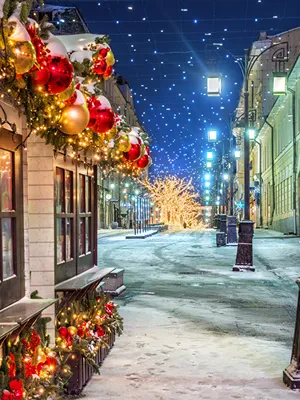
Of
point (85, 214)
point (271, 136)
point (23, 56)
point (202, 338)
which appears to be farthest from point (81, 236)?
point (271, 136)

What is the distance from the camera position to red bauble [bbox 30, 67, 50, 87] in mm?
4136

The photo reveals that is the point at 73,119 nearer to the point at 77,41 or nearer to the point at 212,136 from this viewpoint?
the point at 77,41

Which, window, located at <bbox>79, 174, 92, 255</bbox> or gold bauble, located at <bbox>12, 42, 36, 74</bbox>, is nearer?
gold bauble, located at <bbox>12, 42, 36, 74</bbox>

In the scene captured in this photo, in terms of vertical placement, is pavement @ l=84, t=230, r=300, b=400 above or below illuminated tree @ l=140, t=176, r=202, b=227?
below

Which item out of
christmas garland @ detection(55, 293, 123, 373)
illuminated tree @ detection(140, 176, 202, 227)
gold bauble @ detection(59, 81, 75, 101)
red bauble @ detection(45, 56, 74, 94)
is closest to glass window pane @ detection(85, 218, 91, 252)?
christmas garland @ detection(55, 293, 123, 373)

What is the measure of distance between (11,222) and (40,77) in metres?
1.31

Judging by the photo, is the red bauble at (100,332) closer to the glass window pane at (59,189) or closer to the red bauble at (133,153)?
the glass window pane at (59,189)

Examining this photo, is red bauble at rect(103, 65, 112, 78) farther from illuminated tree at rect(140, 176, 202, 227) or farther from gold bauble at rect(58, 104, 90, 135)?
illuminated tree at rect(140, 176, 202, 227)

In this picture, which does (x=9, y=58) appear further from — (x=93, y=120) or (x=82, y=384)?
Result: (x=82, y=384)

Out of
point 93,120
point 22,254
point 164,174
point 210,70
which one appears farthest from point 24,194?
point 164,174

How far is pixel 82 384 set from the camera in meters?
6.05

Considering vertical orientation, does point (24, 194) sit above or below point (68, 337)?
above

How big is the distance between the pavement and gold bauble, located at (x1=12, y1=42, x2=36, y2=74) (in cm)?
339

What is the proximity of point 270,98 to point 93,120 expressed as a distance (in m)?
57.8
